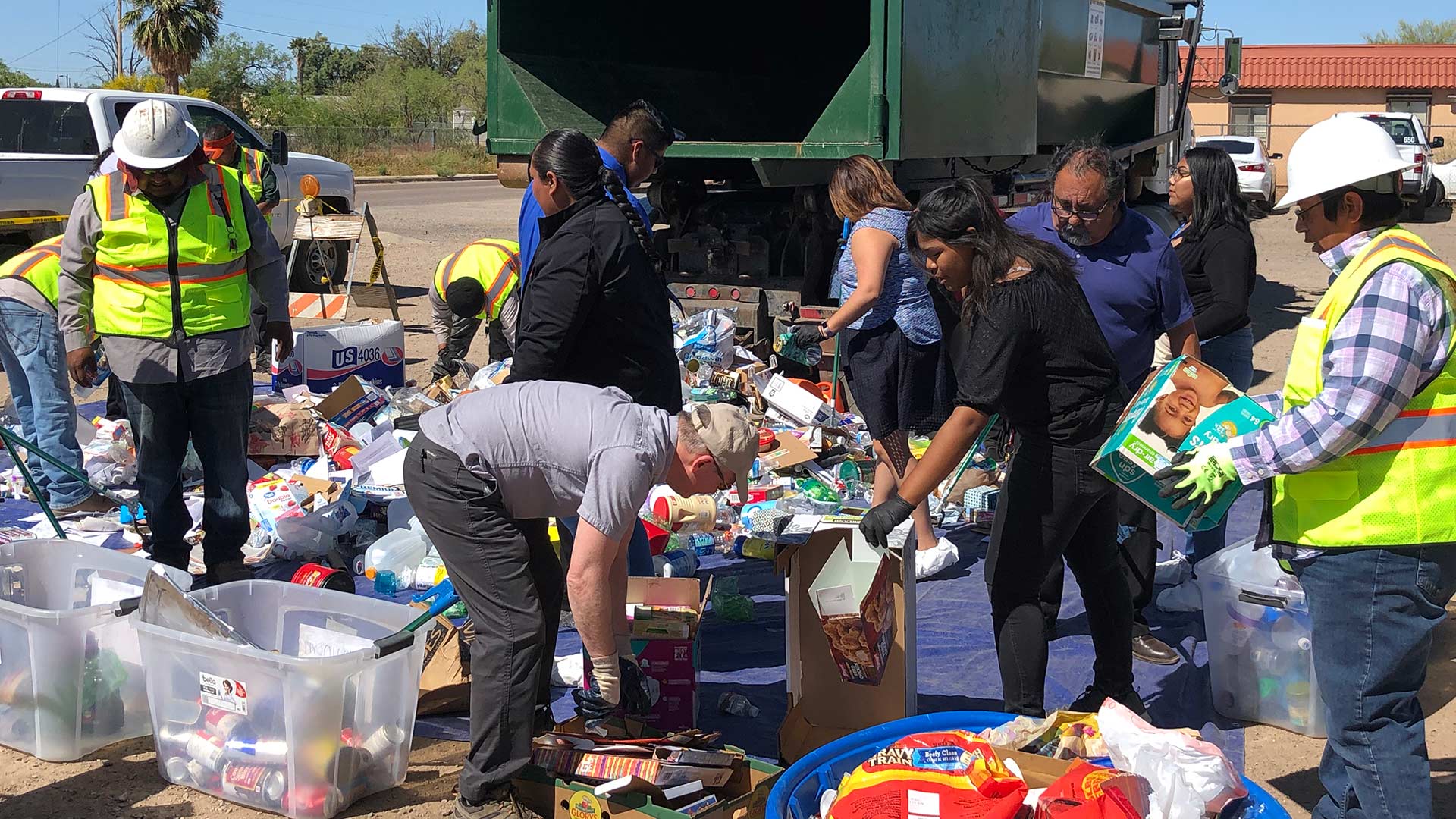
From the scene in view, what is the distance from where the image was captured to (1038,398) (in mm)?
3248

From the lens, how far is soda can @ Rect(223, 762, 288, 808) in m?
3.22

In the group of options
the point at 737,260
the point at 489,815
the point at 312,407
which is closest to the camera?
the point at 489,815

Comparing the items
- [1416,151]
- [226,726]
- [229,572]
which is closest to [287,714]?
[226,726]

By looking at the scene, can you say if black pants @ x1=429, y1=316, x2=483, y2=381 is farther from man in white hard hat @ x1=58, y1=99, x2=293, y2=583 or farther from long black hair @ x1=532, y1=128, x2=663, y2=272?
long black hair @ x1=532, y1=128, x2=663, y2=272

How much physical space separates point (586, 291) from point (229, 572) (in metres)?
1.84

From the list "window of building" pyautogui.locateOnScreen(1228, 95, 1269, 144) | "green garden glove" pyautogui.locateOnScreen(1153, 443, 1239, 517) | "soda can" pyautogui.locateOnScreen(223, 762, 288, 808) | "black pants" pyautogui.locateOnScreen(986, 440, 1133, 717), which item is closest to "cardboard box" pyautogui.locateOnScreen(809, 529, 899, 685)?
"black pants" pyautogui.locateOnScreen(986, 440, 1133, 717)

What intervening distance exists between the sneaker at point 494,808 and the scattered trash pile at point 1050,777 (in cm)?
74

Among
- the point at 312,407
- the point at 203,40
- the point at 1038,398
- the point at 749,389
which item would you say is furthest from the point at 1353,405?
the point at 203,40

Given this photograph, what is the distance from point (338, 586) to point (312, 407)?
2470 mm

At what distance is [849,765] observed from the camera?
9.82ft

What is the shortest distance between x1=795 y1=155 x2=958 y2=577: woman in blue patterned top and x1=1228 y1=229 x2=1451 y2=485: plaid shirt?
2369 mm

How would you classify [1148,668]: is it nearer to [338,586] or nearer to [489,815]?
[489,815]

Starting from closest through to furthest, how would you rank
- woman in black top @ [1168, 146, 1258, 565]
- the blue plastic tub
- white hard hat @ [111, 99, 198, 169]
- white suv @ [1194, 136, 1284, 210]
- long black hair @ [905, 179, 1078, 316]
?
the blue plastic tub → long black hair @ [905, 179, 1078, 316] → white hard hat @ [111, 99, 198, 169] → woman in black top @ [1168, 146, 1258, 565] → white suv @ [1194, 136, 1284, 210]

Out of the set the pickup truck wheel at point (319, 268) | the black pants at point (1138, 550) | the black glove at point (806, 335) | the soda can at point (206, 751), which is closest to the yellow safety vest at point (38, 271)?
the soda can at point (206, 751)
